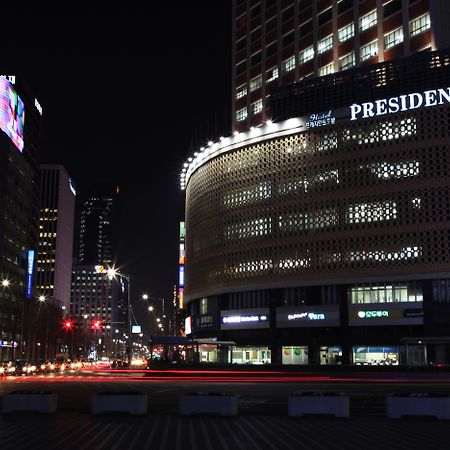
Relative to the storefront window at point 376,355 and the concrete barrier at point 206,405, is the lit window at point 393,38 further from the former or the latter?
the concrete barrier at point 206,405

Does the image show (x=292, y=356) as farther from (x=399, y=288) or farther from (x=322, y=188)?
(x=322, y=188)

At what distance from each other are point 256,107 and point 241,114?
4.21 metres

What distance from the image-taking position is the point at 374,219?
291ft

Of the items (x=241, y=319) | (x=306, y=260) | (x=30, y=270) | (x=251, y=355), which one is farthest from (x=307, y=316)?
(x=30, y=270)

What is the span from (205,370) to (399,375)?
19910 millimetres

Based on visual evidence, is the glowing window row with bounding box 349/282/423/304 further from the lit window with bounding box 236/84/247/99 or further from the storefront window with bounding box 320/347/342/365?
the lit window with bounding box 236/84/247/99

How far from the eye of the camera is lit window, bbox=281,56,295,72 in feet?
379

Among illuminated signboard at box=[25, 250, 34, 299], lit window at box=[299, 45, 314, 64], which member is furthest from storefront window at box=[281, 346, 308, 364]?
illuminated signboard at box=[25, 250, 34, 299]

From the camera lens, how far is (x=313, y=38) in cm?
11144

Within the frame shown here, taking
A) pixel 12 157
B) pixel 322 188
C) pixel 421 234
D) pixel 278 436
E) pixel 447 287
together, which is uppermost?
pixel 12 157

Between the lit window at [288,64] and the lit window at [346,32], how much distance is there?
11.5 meters

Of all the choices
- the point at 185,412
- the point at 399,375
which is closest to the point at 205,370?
the point at 399,375

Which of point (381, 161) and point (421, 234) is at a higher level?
point (381, 161)

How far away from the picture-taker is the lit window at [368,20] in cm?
10069
